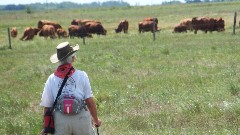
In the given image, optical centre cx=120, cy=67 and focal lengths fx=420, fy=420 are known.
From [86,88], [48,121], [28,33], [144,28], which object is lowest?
[28,33]

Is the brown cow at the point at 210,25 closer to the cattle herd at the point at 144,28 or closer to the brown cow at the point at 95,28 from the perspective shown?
the cattle herd at the point at 144,28

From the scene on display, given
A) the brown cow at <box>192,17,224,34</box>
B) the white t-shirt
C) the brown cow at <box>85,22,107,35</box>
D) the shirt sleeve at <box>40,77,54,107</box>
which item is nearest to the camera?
the white t-shirt

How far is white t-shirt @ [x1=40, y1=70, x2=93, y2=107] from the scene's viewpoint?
16.0 feet

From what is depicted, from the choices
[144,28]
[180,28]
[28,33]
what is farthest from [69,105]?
[28,33]

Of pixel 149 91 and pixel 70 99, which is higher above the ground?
pixel 70 99

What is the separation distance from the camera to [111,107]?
28.8 feet

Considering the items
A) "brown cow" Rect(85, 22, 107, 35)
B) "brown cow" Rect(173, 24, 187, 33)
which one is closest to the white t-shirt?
"brown cow" Rect(173, 24, 187, 33)

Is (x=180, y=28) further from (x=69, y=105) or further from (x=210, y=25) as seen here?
(x=69, y=105)

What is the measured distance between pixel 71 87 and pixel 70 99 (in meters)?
0.15

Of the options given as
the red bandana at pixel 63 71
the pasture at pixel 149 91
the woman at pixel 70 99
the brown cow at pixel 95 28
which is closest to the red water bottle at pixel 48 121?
the woman at pixel 70 99

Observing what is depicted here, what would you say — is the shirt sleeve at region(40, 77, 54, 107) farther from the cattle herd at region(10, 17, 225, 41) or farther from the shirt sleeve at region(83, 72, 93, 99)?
the cattle herd at region(10, 17, 225, 41)

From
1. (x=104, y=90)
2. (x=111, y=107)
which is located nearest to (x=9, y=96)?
(x=104, y=90)

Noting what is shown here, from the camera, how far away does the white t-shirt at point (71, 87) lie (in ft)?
16.0

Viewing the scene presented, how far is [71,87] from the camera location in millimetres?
4875
